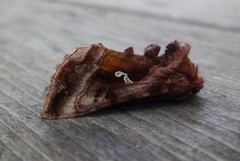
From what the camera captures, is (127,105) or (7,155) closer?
(7,155)

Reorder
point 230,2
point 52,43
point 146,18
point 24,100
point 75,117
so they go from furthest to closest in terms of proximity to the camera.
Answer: point 230,2 < point 146,18 < point 52,43 < point 24,100 < point 75,117

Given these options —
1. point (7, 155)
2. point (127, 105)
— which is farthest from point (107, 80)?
point (7, 155)

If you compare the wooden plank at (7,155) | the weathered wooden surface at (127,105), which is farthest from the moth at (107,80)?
the wooden plank at (7,155)

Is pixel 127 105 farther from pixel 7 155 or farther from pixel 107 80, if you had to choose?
pixel 7 155

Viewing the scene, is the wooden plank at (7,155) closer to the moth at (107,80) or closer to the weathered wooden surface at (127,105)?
the weathered wooden surface at (127,105)

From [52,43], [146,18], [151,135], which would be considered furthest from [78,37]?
[151,135]

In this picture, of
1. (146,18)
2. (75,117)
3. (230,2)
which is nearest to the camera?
(75,117)

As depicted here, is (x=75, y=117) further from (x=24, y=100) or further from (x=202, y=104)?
(x=202, y=104)
